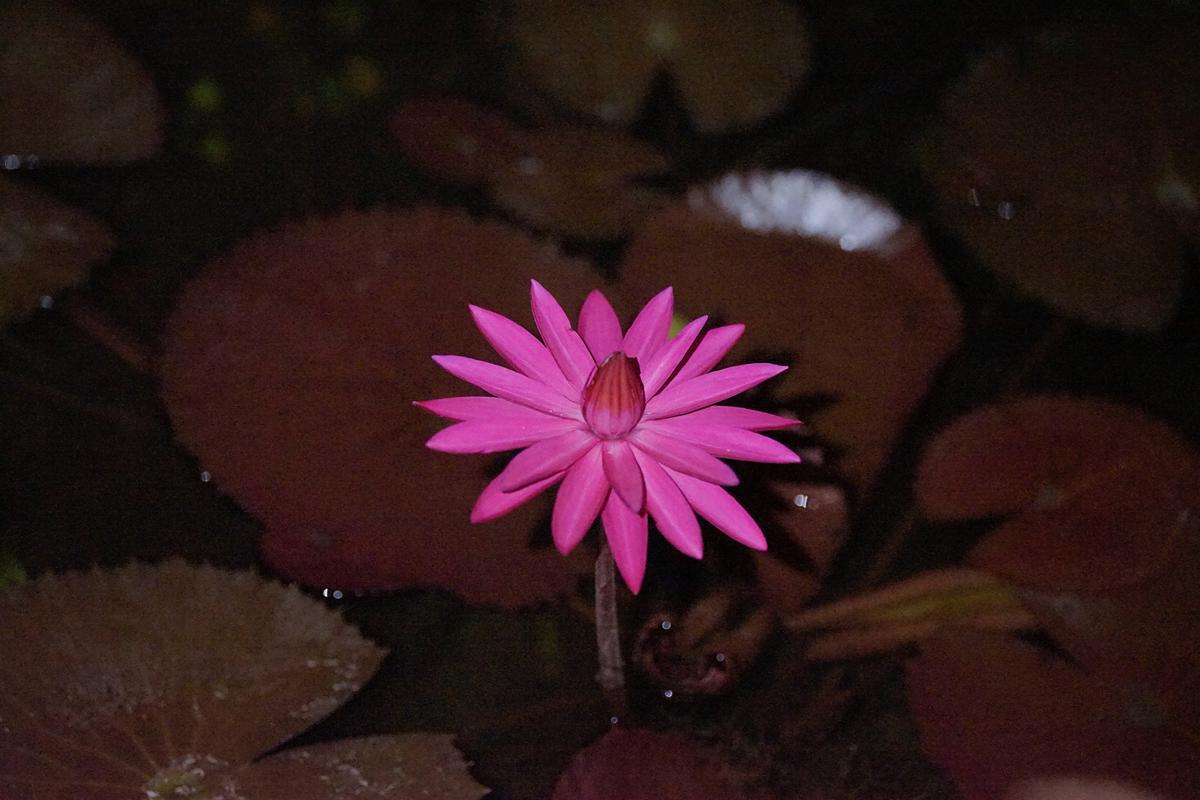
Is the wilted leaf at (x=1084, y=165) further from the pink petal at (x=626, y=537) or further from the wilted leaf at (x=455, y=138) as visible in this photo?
the pink petal at (x=626, y=537)

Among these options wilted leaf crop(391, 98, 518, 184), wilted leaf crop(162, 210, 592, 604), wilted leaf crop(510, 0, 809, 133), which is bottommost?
wilted leaf crop(162, 210, 592, 604)

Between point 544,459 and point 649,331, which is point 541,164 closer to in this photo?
point 649,331

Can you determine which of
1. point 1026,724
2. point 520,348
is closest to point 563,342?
point 520,348

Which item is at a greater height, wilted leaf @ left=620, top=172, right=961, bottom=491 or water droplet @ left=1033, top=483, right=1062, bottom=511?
wilted leaf @ left=620, top=172, right=961, bottom=491

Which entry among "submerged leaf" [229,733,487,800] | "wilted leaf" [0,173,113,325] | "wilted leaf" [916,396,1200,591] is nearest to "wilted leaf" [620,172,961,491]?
"wilted leaf" [916,396,1200,591]

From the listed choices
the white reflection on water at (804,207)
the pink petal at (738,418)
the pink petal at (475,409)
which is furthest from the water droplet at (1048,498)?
the pink petal at (475,409)

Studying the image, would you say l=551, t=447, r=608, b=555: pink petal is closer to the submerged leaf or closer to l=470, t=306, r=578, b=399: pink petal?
l=470, t=306, r=578, b=399: pink petal
